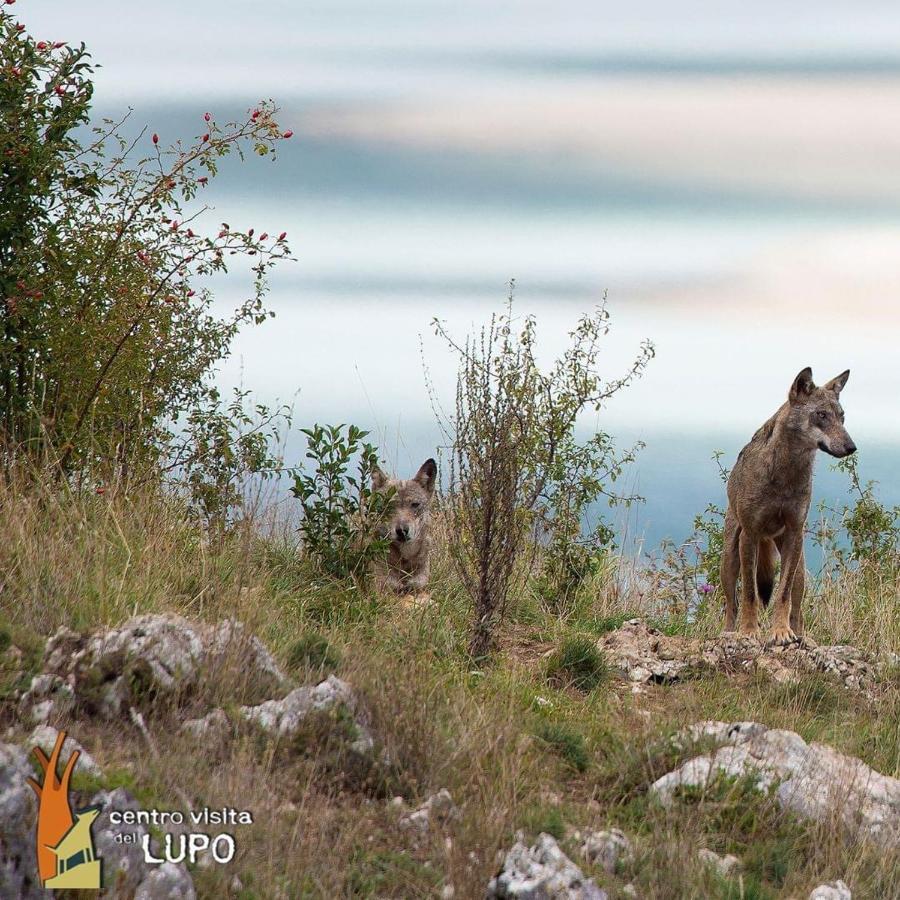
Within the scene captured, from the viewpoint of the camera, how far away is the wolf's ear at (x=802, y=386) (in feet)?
35.0

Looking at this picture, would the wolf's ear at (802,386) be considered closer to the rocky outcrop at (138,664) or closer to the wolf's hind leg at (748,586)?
the wolf's hind leg at (748,586)

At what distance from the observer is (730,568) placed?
11.5 m

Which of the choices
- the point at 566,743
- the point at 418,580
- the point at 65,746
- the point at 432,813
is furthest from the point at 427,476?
the point at 65,746

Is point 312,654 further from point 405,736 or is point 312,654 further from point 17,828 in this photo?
point 17,828

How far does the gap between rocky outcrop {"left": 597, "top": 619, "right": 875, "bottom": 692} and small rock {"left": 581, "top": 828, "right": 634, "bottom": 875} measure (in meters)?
3.71

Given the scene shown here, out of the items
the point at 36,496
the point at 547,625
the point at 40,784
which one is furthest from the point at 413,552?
the point at 40,784

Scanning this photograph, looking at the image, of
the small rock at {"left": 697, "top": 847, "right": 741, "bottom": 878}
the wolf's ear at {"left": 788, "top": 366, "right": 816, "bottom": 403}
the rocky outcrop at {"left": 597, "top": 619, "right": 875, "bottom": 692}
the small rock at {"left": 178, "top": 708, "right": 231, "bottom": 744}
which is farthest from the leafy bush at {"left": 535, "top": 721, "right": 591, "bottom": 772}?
the wolf's ear at {"left": 788, "top": 366, "right": 816, "bottom": 403}

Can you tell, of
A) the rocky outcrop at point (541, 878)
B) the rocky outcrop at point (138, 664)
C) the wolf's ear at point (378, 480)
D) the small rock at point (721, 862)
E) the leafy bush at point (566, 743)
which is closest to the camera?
the rocky outcrop at point (541, 878)

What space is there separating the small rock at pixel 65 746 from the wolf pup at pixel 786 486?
21.7 ft

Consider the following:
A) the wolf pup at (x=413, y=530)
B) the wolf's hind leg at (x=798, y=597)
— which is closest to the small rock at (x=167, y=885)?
the wolf pup at (x=413, y=530)

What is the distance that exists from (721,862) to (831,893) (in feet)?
1.73

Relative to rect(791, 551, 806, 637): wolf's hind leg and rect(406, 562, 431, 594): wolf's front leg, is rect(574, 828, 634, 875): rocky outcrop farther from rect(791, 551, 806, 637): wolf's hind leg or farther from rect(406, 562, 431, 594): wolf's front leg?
rect(791, 551, 806, 637): wolf's hind leg

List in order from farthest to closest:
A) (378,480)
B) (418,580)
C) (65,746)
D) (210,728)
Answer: (418,580)
(378,480)
(210,728)
(65,746)

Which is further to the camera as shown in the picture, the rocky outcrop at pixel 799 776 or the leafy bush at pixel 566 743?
the leafy bush at pixel 566 743
